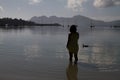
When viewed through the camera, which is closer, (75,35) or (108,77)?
(108,77)

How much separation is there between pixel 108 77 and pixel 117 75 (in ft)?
1.84

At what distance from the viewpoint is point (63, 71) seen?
10719 millimetres

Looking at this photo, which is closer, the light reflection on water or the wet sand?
the wet sand

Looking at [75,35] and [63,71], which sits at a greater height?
[75,35]

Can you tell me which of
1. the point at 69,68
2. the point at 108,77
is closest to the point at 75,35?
the point at 69,68

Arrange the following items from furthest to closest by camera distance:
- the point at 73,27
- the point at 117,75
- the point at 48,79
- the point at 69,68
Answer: the point at 73,27 → the point at 69,68 → the point at 117,75 → the point at 48,79

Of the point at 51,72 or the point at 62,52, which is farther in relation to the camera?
the point at 62,52

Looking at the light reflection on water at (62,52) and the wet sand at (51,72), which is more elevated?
the wet sand at (51,72)

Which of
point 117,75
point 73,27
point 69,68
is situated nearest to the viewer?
point 117,75

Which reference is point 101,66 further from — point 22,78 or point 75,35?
point 22,78

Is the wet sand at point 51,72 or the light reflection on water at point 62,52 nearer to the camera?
the wet sand at point 51,72

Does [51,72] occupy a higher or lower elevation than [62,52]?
higher

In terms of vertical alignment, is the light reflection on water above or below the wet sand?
below

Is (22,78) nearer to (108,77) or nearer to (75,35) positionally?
(108,77)
